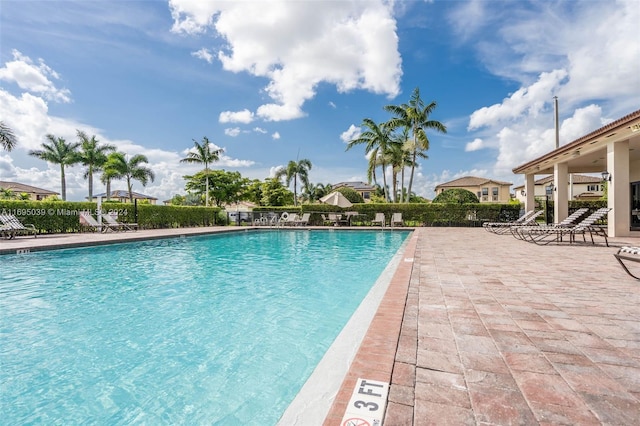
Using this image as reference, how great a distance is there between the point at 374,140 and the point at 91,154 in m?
33.1

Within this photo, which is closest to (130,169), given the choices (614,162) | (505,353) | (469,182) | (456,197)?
(456,197)

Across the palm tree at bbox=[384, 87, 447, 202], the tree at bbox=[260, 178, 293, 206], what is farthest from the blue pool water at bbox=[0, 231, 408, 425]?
the tree at bbox=[260, 178, 293, 206]

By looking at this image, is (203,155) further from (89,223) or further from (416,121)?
(416,121)

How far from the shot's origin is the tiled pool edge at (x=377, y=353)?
171 cm

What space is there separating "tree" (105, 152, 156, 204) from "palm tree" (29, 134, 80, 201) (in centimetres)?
360

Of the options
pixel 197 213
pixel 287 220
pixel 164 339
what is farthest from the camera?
pixel 197 213

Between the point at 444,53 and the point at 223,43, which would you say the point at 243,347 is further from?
the point at 444,53

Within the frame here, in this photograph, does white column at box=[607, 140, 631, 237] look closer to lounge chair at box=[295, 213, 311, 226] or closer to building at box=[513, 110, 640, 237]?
building at box=[513, 110, 640, 237]

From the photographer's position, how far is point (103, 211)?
18469 millimetres

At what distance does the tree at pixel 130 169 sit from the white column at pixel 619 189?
43149mm

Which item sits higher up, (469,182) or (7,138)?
(469,182)

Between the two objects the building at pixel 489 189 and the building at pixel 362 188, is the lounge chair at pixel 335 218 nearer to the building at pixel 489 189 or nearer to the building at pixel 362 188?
the building at pixel 362 188

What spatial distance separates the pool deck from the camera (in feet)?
5.28

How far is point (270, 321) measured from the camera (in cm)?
414
